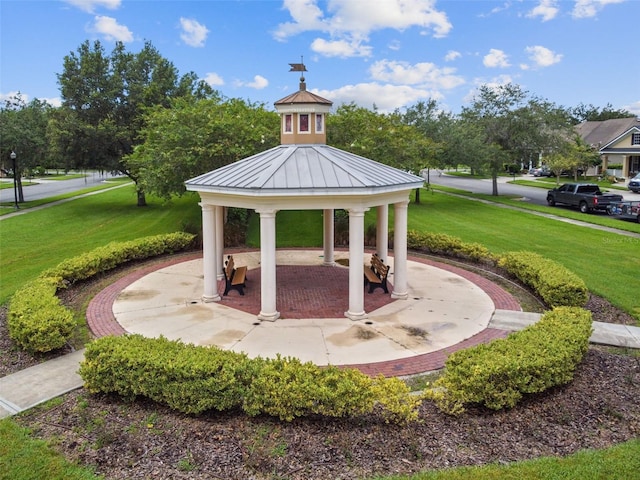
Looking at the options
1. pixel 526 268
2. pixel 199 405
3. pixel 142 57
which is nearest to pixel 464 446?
pixel 199 405

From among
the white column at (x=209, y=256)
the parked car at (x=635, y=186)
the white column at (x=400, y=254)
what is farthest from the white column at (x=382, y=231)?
the parked car at (x=635, y=186)

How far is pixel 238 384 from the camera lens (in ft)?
24.6

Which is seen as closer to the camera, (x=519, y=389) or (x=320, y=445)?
(x=320, y=445)

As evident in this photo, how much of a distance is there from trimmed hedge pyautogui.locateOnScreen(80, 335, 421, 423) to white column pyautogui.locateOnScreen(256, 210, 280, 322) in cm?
376

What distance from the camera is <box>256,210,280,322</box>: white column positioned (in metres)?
11.8

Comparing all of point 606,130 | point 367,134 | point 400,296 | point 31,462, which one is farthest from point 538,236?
point 606,130

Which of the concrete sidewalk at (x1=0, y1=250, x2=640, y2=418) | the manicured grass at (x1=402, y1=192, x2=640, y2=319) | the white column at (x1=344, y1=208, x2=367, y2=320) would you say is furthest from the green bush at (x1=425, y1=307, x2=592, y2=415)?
the manicured grass at (x1=402, y1=192, x2=640, y2=319)

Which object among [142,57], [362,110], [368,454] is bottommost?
[368,454]

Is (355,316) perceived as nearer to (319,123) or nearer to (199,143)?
(319,123)

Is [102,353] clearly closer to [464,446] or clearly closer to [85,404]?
[85,404]

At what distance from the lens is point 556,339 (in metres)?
8.84

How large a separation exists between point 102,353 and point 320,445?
3.97m

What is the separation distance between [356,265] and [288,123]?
183 inches

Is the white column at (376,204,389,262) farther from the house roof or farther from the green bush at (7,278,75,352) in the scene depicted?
the house roof
